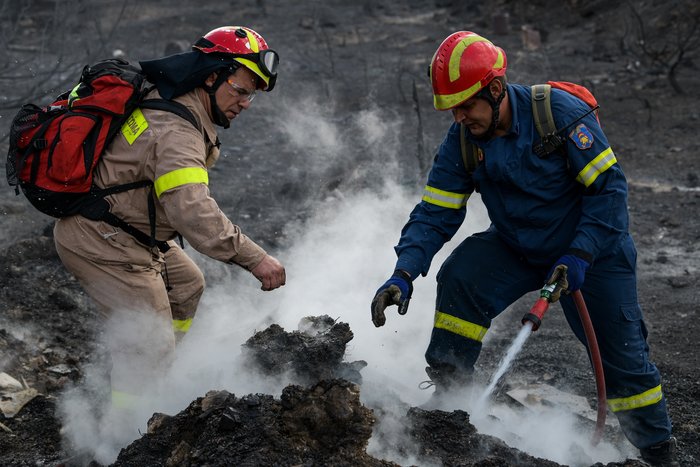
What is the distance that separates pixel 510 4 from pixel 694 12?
6690mm

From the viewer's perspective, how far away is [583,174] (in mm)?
3623

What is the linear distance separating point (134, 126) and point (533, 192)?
1.89 meters

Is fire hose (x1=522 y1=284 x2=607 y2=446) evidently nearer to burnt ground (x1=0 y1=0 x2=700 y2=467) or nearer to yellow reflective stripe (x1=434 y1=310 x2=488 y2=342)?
yellow reflective stripe (x1=434 y1=310 x2=488 y2=342)

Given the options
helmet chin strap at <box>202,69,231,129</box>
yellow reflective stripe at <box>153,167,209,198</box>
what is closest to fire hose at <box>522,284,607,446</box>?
yellow reflective stripe at <box>153,167,209,198</box>

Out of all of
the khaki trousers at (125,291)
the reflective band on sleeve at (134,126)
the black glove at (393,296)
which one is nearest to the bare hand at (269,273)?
the black glove at (393,296)

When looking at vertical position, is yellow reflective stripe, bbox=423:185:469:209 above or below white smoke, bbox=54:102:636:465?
above

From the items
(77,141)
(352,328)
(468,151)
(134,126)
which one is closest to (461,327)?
(468,151)

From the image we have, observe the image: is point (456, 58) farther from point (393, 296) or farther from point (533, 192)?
point (393, 296)

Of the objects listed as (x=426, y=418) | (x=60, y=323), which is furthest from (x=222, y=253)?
(x=60, y=323)

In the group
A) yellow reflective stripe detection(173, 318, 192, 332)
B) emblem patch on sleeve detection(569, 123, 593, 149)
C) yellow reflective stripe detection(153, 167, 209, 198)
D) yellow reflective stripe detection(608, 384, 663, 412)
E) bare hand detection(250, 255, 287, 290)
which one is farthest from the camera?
yellow reflective stripe detection(173, 318, 192, 332)

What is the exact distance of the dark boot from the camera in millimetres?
3883

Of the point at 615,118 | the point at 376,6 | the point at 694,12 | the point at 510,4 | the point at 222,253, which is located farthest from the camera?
the point at 376,6

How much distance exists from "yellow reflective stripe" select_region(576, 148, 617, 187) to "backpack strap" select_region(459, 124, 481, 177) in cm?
52

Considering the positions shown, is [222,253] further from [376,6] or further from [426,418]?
[376,6]
